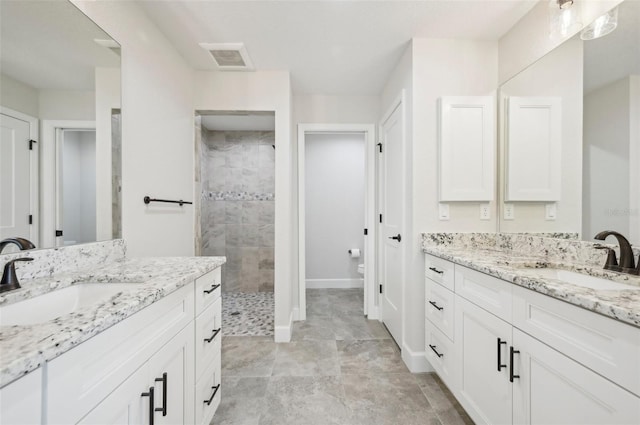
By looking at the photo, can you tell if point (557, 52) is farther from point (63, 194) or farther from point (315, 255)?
point (315, 255)

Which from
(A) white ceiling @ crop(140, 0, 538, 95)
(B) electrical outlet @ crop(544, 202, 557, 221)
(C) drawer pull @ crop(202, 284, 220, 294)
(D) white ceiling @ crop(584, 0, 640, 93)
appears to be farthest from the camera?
(A) white ceiling @ crop(140, 0, 538, 95)

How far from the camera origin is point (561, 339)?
843 mm

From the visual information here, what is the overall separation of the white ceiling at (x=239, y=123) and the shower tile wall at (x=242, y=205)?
9 centimetres

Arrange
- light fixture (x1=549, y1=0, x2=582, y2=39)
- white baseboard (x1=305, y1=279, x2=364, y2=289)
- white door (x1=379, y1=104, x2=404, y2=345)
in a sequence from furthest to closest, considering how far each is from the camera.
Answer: white baseboard (x1=305, y1=279, x2=364, y2=289)
white door (x1=379, y1=104, x2=404, y2=345)
light fixture (x1=549, y1=0, x2=582, y2=39)

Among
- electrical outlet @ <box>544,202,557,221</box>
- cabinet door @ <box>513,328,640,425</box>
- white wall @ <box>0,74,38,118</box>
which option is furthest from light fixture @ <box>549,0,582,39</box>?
white wall @ <box>0,74,38,118</box>

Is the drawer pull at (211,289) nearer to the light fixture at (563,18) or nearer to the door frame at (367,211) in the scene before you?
the door frame at (367,211)

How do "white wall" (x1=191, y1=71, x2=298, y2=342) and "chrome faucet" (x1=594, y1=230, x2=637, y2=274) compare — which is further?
"white wall" (x1=191, y1=71, x2=298, y2=342)

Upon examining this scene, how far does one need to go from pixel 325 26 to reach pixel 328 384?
2.45 m

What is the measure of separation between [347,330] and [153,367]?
6.45 feet

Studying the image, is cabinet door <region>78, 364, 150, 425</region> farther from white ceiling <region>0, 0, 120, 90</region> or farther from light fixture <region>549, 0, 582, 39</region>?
light fixture <region>549, 0, 582, 39</region>

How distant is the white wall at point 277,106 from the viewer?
7.69 feet

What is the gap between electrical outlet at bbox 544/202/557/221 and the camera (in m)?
Result: 1.50

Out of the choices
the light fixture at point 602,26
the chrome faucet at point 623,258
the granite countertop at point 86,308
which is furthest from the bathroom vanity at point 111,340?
the light fixture at point 602,26

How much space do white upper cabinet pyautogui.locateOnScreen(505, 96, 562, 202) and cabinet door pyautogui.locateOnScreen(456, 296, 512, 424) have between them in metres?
0.90
